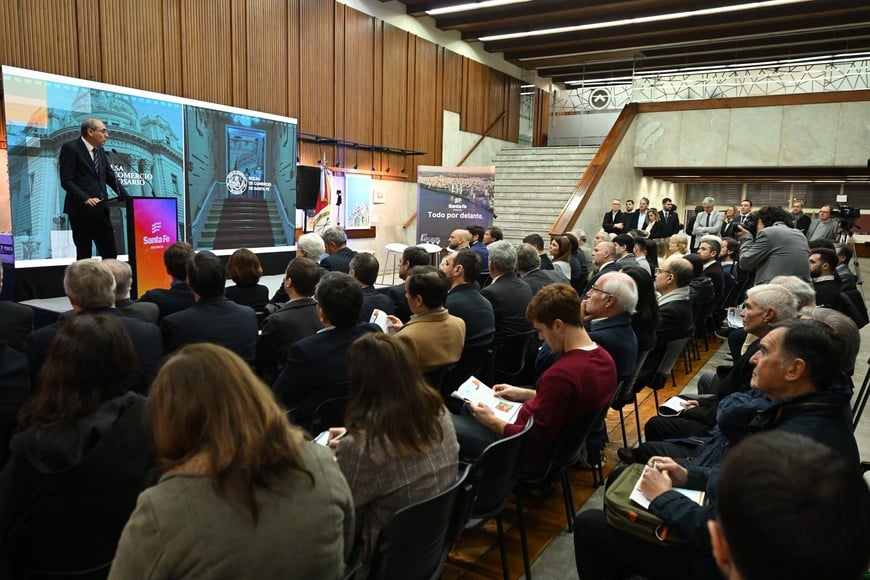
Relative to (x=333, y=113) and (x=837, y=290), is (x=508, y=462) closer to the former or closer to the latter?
(x=837, y=290)

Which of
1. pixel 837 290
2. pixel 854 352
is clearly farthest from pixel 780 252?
pixel 854 352

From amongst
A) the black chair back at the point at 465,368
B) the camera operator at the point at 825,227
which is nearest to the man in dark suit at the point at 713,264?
the black chair back at the point at 465,368

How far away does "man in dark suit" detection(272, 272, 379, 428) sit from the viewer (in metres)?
2.49

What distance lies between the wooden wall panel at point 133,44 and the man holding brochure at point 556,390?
286 inches

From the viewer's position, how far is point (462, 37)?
45.2ft

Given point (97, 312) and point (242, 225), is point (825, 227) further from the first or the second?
point (97, 312)

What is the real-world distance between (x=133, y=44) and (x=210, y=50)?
1.24 m

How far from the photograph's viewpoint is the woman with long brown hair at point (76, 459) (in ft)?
5.04

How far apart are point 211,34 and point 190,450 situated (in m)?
9.06

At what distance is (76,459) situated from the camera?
153cm

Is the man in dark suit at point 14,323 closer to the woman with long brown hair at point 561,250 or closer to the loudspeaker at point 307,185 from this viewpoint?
the woman with long brown hair at point 561,250

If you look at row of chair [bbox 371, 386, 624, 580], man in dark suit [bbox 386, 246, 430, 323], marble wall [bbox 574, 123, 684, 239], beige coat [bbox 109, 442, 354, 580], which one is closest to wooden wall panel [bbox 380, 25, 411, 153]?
marble wall [bbox 574, 123, 684, 239]

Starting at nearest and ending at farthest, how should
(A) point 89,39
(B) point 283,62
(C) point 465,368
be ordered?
(C) point 465,368, (A) point 89,39, (B) point 283,62

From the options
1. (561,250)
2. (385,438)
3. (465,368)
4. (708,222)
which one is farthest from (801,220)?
(385,438)
